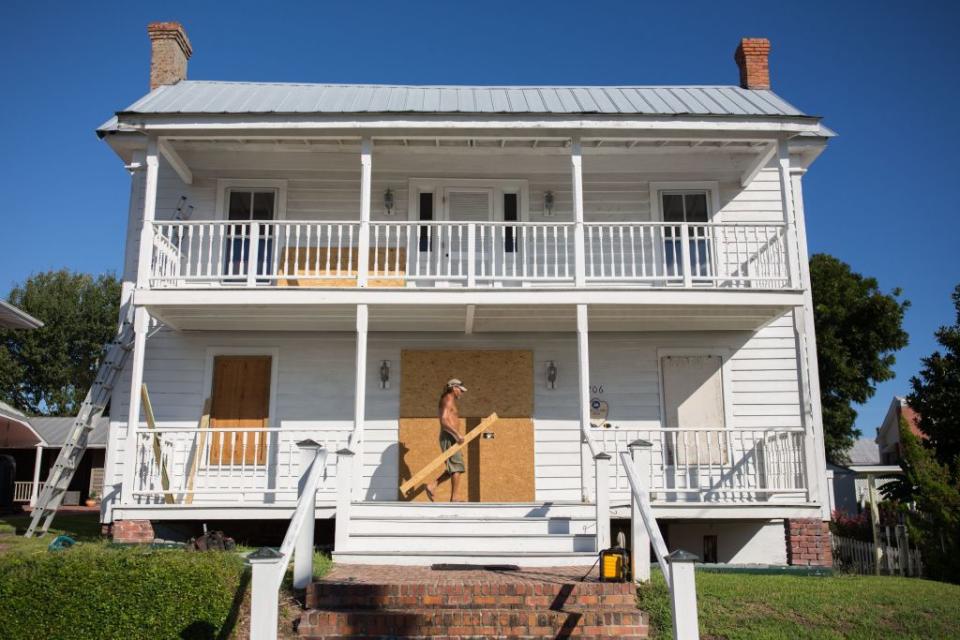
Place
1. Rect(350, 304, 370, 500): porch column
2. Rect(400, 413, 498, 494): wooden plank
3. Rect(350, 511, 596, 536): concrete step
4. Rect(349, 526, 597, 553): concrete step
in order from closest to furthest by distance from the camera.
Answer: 1. Rect(349, 526, 597, 553): concrete step
2. Rect(350, 511, 596, 536): concrete step
3. Rect(350, 304, 370, 500): porch column
4. Rect(400, 413, 498, 494): wooden plank

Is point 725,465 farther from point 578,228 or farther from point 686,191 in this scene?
point 686,191

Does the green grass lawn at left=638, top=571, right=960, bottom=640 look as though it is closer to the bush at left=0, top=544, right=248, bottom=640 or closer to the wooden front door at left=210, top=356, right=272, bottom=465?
the bush at left=0, top=544, right=248, bottom=640

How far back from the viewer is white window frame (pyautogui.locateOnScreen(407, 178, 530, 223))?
14.1 m

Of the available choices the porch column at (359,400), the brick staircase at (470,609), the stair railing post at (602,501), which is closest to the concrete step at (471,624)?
the brick staircase at (470,609)

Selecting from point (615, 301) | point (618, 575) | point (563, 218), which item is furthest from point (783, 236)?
point (618, 575)

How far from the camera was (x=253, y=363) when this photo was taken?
537 inches

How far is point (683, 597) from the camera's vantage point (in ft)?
21.0

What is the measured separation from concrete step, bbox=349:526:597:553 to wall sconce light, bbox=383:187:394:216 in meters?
6.18

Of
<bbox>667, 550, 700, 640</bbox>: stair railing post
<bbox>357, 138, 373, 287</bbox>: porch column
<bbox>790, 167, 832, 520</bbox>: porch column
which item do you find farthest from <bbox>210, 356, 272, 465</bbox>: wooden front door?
<bbox>790, 167, 832, 520</bbox>: porch column

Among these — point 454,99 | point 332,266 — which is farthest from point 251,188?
point 454,99

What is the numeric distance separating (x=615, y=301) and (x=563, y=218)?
269 cm

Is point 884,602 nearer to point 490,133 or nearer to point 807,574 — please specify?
point 807,574

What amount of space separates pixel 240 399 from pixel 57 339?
1436 inches

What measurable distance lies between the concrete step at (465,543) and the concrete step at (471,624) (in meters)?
2.34
